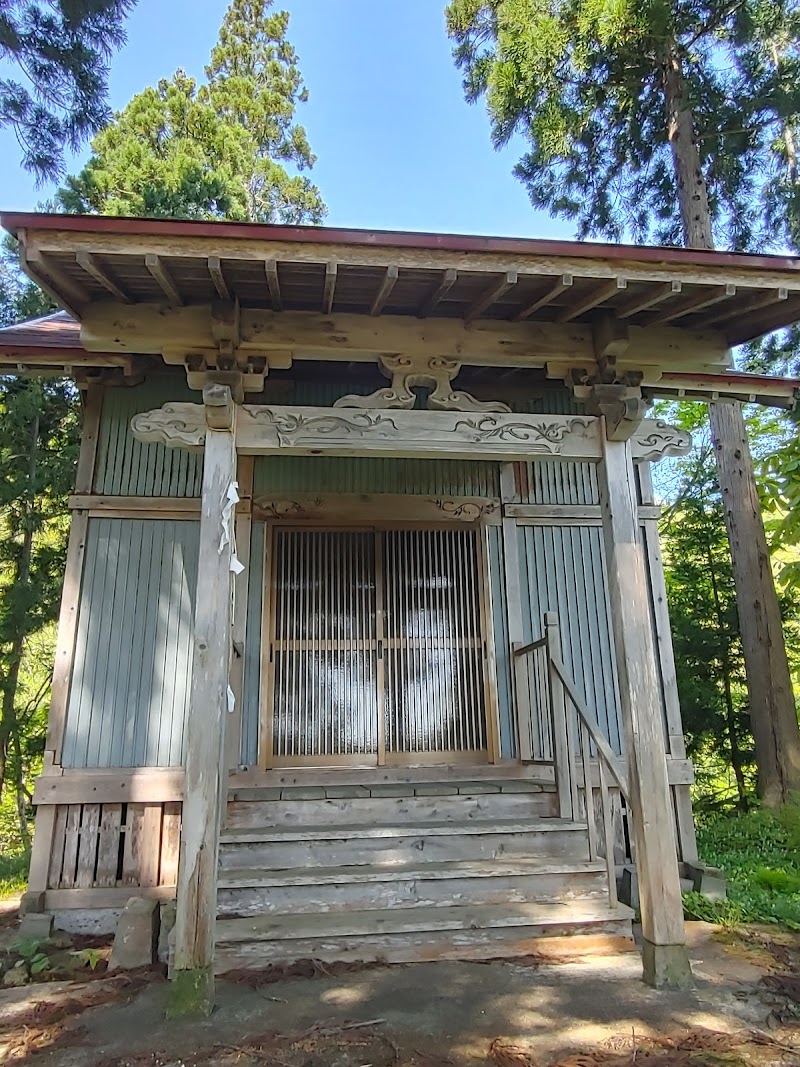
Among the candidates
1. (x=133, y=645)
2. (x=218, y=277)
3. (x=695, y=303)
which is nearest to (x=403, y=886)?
(x=133, y=645)

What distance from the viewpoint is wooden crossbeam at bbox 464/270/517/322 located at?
10.9 ft

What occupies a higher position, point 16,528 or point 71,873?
point 16,528

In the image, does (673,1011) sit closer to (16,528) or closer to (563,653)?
(563,653)

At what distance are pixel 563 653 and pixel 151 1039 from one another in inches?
144

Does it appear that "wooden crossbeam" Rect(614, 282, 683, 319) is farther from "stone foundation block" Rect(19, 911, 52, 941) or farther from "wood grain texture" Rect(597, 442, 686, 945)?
"stone foundation block" Rect(19, 911, 52, 941)

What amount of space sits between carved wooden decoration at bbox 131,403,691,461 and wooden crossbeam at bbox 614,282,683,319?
23.3 inches

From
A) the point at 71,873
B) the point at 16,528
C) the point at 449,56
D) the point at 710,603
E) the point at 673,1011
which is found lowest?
the point at 673,1011

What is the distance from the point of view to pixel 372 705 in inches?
212

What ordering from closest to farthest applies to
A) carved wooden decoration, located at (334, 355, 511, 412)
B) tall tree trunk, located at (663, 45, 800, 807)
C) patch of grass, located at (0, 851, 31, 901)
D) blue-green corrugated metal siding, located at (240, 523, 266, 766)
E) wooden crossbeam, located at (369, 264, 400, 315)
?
1. wooden crossbeam, located at (369, 264, 400, 315)
2. carved wooden decoration, located at (334, 355, 511, 412)
3. blue-green corrugated metal siding, located at (240, 523, 266, 766)
4. patch of grass, located at (0, 851, 31, 901)
5. tall tree trunk, located at (663, 45, 800, 807)

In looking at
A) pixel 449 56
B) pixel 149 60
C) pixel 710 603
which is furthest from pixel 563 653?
pixel 149 60

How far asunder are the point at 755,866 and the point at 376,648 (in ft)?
11.2

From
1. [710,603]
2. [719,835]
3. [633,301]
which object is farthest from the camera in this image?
[710,603]

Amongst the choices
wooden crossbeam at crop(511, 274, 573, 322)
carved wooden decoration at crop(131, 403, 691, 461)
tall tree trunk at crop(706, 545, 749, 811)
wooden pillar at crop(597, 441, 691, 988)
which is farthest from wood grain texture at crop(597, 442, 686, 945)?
tall tree trunk at crop(706, 545, 749, 811)

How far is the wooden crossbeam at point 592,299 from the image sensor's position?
11.2 ft
